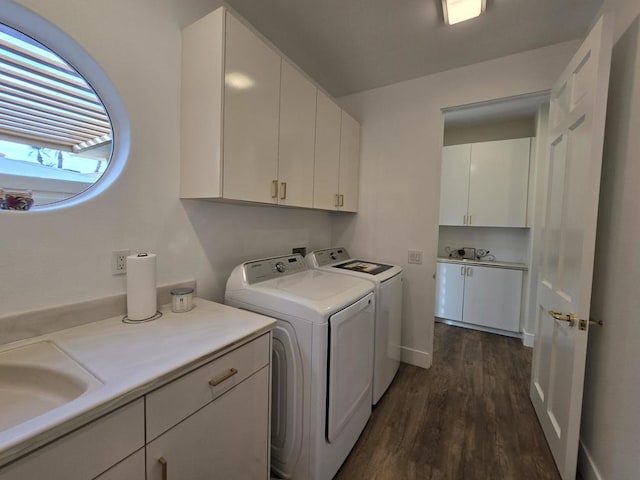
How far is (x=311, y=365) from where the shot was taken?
1.22 m

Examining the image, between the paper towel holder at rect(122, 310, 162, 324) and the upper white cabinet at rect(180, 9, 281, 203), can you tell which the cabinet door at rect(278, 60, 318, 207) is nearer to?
the upper white cabinet at rect(180, 9, 281, 203)

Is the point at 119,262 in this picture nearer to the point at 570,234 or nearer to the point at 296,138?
the point at 296,138

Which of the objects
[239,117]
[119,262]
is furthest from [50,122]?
[239,117]

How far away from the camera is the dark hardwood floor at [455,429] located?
1.44 metres

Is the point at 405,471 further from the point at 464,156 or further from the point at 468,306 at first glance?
the point at 464,156

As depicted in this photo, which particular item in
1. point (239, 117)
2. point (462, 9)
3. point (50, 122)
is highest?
point (462, 9)

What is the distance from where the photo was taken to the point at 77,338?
97 cm

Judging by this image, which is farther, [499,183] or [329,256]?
[499,183]

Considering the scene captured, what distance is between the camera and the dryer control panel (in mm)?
1548

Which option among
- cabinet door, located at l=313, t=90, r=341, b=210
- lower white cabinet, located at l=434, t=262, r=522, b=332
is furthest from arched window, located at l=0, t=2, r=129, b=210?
lower white cabinet, located at l=434, t=262, r=522, b=332

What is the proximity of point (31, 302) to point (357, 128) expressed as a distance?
248cm

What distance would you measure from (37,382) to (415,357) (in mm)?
2471

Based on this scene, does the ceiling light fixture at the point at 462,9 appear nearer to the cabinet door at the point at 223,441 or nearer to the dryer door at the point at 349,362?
the dryer door at the point at 349,362

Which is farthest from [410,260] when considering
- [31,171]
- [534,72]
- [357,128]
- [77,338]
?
[31,171]
